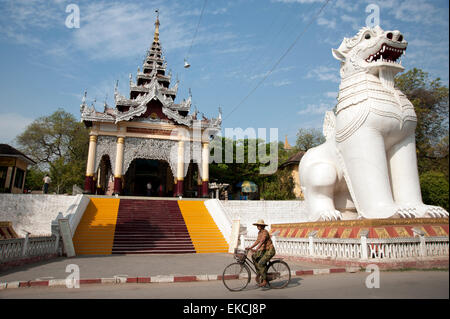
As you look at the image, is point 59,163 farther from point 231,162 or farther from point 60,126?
point 231,162

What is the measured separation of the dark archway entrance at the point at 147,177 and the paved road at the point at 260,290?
19818mm

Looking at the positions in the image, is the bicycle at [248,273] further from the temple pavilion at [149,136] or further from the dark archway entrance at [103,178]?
the dark archway entrance at [103,178]

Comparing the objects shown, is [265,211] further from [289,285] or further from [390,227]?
[289,285]

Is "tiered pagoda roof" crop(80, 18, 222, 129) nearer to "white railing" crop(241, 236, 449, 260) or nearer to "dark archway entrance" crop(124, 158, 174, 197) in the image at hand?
"dark archway entrance" crop(124, 158, 174, 197)

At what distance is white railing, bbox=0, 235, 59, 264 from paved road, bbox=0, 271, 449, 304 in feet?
8.29

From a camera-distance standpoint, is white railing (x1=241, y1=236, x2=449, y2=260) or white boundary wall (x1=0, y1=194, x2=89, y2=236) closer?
white railing (x1=241, y1=236, x2=449, y2=260)

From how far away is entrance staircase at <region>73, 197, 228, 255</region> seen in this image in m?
11.5

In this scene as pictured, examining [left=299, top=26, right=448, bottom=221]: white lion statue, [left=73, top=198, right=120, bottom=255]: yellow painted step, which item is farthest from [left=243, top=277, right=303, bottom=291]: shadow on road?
[left=73, top=198, right=120, bottom=255]: yellow painted step

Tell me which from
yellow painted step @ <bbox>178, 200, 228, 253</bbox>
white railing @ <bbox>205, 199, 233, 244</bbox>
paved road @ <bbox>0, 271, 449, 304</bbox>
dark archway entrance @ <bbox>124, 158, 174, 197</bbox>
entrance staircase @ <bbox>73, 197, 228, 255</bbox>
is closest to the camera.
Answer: paved road @ <bbox>0, 271, 449, 304</bbox>

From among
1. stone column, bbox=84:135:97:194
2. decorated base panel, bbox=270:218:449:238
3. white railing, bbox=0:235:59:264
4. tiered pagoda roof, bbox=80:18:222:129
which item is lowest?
white railing, bbox=0:235:59:264

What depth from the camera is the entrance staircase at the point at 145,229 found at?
11.5 meters

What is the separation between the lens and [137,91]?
83.5ft

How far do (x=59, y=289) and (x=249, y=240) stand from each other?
738cm

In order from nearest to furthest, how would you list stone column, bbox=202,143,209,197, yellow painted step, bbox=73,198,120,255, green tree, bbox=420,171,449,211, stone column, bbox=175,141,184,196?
yellow painted step, bbox=73,198,120,255 < green tree, bbox=420,171,449,211 < stone column, bbox=175,141,184,196 < stone column, bbox=202,143,209,197
